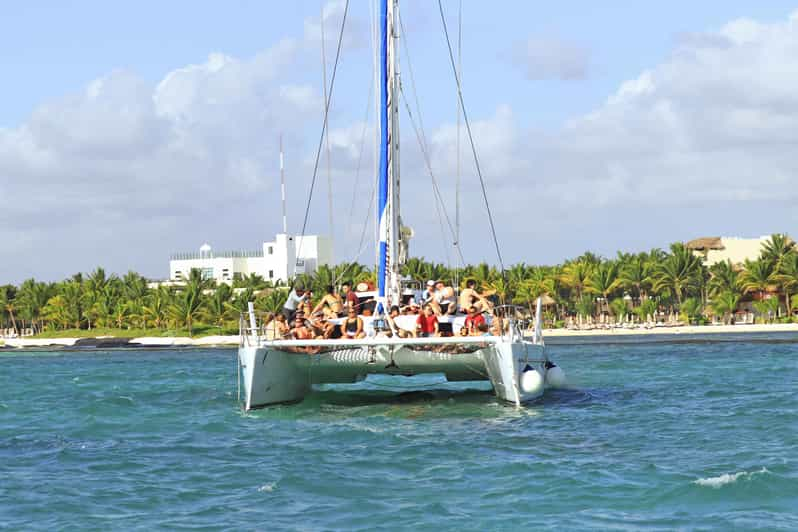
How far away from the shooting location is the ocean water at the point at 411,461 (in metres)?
10.6

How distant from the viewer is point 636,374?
30703mm

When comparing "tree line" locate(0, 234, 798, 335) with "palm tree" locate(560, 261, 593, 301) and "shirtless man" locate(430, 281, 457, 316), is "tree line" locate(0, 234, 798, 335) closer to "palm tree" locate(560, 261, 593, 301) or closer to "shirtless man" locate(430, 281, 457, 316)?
"palm tree" locate(560, 261, 593, 301)

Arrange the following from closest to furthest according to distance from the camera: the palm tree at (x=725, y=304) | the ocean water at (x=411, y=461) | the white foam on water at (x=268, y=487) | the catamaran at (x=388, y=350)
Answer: the ocean water at (x=411, y=461), the white foam on water at (x=268, y=487), the catamaran at (x=388, y=350), the palm tree at (x=725, y=304)

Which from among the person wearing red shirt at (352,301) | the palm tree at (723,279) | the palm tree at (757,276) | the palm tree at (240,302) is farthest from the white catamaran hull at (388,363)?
the palm tree at (723,279)

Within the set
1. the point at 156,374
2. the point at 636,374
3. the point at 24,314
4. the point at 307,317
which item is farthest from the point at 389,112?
the point at 24,314

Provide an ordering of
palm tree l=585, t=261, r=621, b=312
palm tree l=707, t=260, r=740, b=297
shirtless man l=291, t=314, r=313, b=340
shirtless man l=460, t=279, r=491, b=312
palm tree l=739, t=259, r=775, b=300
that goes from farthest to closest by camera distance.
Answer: palm tree l=585, t=261, r=621, b=312 → palm tree l=707, t=260, r=740, b=297 → palm tree l=739, t=259, r=775, b=300 → shirtless man l=460, t=279, r=491, b=312 → shirtless man l=291, t=314, r=313, b=340

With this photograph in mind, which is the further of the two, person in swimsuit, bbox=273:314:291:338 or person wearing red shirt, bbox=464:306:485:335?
person in swimsuit, bbox=273:314:291:338

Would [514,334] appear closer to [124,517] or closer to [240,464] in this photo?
[240,464]

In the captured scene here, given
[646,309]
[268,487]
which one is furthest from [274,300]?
[268,487]

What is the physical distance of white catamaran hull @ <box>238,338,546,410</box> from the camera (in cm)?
1817

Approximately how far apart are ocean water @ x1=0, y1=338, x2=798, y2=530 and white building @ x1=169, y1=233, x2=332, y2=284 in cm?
7327

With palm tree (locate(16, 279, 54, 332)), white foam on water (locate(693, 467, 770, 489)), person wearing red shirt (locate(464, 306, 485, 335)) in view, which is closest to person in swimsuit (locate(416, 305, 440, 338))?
person wearing red shirt (locate(464, 306, 485, 335))

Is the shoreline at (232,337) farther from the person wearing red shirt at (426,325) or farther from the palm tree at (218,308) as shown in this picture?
the person wearing red shirt at (426,325)

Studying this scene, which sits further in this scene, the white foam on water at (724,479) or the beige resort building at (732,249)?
the beige resort building at (732,249)
